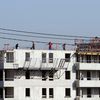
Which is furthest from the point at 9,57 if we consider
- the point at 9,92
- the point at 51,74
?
the point at 51,74

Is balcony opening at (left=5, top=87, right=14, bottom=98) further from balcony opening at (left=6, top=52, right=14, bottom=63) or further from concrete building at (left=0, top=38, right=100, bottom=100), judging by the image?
balcony opening at (left=6, top=52, right=14, bottom=63)

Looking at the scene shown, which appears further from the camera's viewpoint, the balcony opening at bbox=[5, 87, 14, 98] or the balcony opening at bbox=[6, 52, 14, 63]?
the balcony opening at bbox=[5, 87, 14, 98]

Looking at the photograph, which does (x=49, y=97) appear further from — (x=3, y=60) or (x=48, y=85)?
(x=3, y=60)

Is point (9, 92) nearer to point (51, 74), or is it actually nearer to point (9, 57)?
point (9, 57)

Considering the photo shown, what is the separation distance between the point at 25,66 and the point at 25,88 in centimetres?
363

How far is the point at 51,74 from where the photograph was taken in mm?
86750

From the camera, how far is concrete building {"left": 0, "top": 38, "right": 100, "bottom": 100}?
277ft

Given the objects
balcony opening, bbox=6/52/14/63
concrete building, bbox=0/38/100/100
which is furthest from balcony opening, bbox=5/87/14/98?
balcony opening, bbox=6/52/14/63

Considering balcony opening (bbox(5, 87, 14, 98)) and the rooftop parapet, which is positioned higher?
the rooftop parapet

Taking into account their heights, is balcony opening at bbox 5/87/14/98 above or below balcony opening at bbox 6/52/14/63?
below

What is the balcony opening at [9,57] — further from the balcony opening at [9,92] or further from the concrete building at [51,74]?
the balcony opening at [9,92]

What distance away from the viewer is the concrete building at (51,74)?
8444 centimetres

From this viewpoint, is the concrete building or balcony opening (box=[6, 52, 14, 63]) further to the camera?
the concrete building

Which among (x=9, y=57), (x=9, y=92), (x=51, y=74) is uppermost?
(x=9, y=57)
